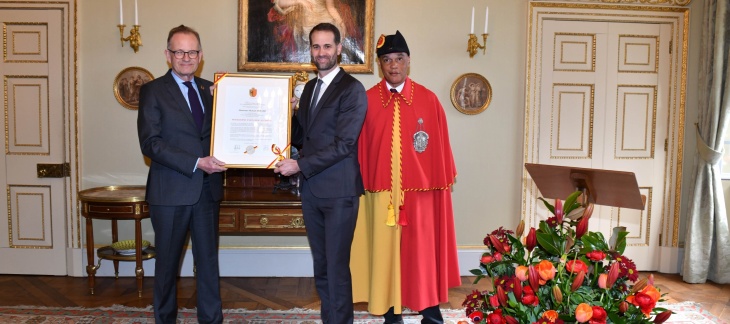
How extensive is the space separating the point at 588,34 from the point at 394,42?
Result: 2478 millimetres

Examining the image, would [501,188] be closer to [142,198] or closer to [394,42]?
[394,42]

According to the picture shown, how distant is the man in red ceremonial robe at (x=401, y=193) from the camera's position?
314 cm

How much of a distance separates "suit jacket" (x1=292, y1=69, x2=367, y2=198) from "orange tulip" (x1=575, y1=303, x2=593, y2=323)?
1.64 meters

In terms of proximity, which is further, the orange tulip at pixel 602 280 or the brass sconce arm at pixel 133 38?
the brass sconce arm at pixel 133 38

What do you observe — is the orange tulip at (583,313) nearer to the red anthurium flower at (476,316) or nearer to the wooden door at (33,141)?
the red anthurium flower at (476,316)

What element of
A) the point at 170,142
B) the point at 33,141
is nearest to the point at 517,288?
the point at 170,142

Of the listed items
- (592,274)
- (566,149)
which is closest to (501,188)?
(566,149)

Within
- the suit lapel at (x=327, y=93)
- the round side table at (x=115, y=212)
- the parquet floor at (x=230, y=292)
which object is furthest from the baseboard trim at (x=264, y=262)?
the suit lapel at (x=327, y=93)

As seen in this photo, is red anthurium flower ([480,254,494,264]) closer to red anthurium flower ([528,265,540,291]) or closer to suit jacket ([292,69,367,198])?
red anthurium flower ([528,265,540,291])

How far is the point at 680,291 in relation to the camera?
14.7ft

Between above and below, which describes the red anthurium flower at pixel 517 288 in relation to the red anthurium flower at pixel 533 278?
below

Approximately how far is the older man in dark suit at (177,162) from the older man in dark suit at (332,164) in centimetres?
A: 45

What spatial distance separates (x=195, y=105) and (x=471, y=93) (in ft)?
8.26

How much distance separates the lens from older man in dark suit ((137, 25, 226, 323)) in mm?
2859
